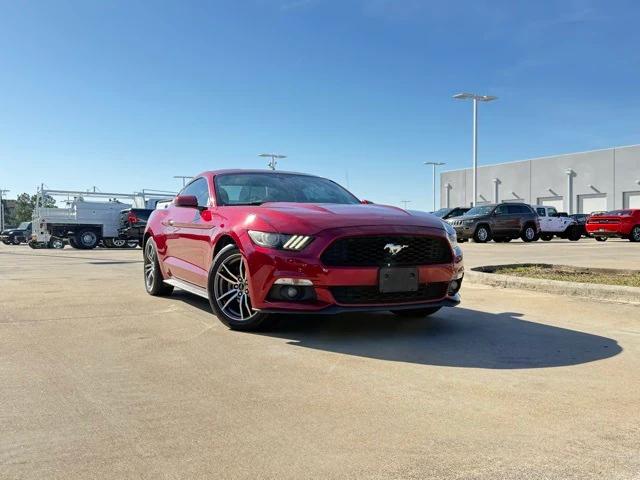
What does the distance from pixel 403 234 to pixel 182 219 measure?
8.76 feet

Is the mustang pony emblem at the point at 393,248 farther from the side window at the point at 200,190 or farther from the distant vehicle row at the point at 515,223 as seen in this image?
the distant vehicle row at the point at 515,223

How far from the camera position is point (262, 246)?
460 cm

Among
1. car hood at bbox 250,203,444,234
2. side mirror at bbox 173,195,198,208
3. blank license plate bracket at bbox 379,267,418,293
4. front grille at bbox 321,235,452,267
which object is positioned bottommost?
blank license plate bracket at bbox 379,267,418,293

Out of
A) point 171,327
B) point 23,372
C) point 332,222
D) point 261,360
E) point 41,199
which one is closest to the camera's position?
point 23,372

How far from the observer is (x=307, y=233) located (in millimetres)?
4496

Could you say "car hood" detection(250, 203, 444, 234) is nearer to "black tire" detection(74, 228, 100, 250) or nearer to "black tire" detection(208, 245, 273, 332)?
"black tire" detection(208, 245, 273, 332)

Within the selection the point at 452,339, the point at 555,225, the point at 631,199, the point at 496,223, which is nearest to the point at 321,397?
the point at 452,339

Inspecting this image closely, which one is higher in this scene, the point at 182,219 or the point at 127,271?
the point at 182,219

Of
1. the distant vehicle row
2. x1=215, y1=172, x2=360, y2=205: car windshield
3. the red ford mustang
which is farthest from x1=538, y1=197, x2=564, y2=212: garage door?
the red ford mustang

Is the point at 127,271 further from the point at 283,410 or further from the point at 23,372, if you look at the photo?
the point at 283,410

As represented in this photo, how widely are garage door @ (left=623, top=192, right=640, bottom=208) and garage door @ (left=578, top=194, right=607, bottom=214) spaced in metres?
1.87

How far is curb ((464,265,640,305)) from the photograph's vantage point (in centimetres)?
665

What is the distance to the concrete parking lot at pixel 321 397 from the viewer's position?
7.97 ft

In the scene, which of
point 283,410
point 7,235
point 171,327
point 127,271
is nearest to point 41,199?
point 7,235
